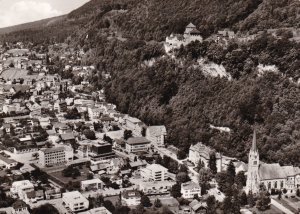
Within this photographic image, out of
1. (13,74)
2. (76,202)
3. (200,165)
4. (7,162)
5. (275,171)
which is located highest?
(13,74)

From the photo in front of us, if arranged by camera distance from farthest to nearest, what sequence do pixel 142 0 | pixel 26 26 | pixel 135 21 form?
pixel 26 26 → pixel 142 0 → pixel 135 21

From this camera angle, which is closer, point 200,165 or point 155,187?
point 155,187

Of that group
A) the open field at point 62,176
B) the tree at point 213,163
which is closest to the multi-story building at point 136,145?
the open field at point 62,176

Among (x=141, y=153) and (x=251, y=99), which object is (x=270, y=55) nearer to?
(x=251, y=99)

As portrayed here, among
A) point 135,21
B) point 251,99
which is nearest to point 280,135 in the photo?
point 251,99

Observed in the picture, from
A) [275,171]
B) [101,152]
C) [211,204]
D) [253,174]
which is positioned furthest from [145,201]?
[101,152]

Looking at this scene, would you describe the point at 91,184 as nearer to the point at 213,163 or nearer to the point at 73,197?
the point at 73,197
